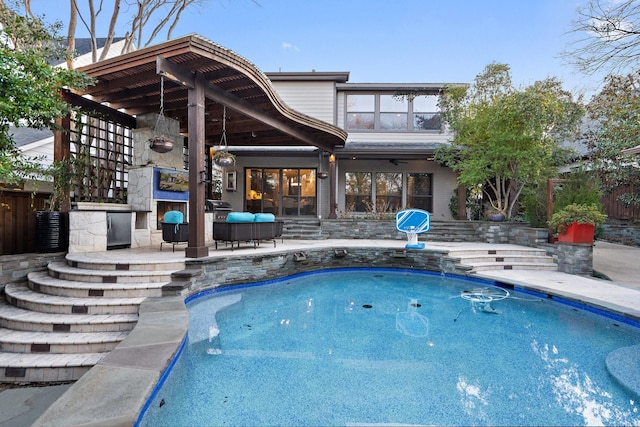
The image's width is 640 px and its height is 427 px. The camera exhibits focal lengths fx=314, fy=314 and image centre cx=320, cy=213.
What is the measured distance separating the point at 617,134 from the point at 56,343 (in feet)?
44.2

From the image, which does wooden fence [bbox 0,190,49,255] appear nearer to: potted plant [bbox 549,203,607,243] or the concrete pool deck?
the concrete pool deck

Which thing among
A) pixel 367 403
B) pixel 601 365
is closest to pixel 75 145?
pixel 367 403

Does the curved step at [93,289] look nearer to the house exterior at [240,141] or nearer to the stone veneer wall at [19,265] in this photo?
the stone veneer wall at [19,265]

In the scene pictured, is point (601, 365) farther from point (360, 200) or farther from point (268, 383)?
point (360, 200)

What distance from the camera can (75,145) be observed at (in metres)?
7.02

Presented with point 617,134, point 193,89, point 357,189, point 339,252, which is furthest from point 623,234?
point 193,89

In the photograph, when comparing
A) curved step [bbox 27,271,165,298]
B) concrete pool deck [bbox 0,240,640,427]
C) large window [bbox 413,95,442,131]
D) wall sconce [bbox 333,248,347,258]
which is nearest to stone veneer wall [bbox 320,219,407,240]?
wall sconce [bbox 333,248,347,258]

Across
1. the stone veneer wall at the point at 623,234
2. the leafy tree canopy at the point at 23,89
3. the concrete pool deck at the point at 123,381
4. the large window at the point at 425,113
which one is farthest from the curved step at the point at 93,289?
the stone veneer wall at the point at 623,234

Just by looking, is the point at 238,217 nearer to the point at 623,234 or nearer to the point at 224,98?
the point at 224,98

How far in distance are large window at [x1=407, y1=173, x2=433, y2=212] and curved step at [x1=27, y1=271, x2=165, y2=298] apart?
35.8 ft

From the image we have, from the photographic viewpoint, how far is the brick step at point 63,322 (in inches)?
136

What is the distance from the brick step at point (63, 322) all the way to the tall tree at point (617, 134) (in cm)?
1230

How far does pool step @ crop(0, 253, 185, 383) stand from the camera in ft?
9.61

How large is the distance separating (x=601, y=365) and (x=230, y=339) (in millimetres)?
3812
